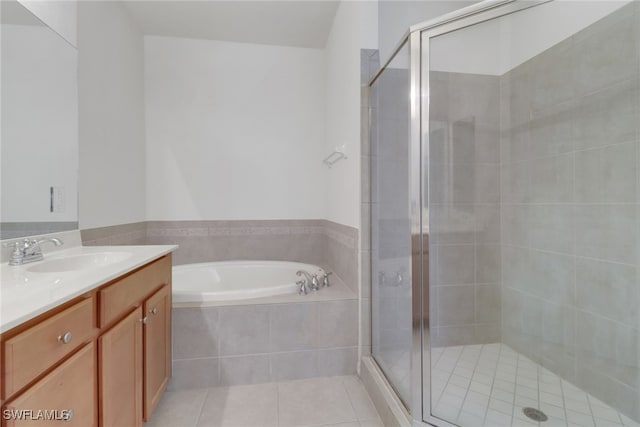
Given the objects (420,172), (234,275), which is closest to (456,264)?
(420,172)

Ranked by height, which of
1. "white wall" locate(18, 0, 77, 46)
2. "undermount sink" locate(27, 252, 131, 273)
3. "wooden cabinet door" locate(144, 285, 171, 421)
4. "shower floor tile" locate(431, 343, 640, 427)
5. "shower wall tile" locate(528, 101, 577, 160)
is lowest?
"shower floor tile" locate(431, 343, 640, 427)

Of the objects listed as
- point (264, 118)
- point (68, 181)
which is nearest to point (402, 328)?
point (68, 181)

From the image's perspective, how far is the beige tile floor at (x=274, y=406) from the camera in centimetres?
148

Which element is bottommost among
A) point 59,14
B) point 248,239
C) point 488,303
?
point 488,303

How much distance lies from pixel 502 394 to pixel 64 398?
1716 millimetres

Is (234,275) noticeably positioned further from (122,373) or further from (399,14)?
(399,14)

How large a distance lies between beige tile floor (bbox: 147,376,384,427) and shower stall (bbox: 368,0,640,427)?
0.24 metres

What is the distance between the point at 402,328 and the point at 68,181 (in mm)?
1926

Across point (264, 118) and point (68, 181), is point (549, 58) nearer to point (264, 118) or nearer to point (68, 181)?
point (264, 118)

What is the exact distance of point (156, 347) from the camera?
1.44 meters

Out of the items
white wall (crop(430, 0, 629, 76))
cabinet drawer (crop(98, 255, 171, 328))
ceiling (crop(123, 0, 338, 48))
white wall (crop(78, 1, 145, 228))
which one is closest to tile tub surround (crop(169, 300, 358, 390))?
cabinet drawer (crop(98, 255, 171, 328))

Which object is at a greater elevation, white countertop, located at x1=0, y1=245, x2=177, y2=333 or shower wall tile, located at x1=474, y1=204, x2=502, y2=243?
shower wall tile, located at x1=474, y1=204, x2=502, y2=243

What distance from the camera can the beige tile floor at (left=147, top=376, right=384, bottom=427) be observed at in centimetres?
148

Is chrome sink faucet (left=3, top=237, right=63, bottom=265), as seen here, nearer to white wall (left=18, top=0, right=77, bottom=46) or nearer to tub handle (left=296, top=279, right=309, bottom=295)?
white wall (left=18, top=0, right=77, bottom=46)
